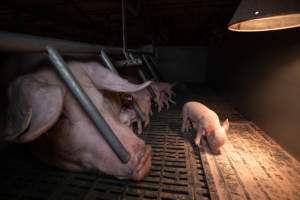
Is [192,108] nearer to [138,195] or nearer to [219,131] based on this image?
[219,131]

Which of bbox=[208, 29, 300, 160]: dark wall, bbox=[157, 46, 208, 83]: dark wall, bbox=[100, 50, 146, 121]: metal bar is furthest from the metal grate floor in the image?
bbox=[157, 46, 208, 83]: dark wall

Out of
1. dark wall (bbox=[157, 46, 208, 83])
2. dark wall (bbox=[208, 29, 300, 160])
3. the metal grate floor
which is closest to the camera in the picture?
the metal grate floor

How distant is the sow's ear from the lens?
3.26ft

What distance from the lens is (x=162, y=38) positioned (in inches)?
226

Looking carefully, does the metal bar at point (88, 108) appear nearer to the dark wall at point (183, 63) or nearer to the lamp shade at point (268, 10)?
the lamp shade at point (268, 10)

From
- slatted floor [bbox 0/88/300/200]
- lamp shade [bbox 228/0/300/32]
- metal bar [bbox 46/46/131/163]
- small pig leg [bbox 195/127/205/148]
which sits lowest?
slatted floor [bbox 0/88/300/200]

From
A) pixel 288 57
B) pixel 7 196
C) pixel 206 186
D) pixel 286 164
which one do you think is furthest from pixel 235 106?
pixel 7 196

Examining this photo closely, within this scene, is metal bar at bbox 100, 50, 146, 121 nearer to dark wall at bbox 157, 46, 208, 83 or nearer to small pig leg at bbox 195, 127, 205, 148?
small pig leg at bbox 195, 127, 205, 148

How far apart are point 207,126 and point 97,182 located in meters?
1.03

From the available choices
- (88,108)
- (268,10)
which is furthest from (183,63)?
(88,108)

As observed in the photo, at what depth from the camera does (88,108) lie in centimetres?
116

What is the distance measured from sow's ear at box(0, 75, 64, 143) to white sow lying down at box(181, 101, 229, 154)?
3.87 feet

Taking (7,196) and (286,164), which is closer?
(7,196)

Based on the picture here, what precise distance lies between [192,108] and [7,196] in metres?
1.65
